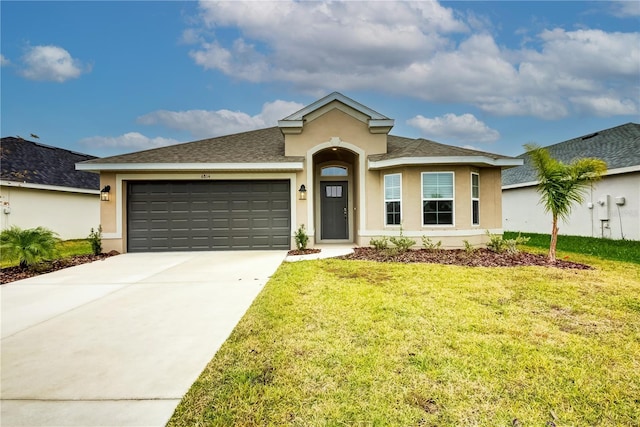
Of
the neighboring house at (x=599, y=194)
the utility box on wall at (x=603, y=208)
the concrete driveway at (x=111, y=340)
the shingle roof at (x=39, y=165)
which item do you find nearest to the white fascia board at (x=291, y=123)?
the concrete driveway at (x=111, y=340)

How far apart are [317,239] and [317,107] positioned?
4980mm

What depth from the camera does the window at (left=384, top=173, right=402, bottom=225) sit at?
10781 millimetres

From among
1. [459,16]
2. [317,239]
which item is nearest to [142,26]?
[317,239]

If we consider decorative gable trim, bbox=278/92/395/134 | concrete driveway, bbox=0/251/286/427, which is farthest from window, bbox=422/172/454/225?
concrete driveway, bbox=0/251/286/427

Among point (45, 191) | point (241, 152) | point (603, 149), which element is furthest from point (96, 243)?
point (603, 149)

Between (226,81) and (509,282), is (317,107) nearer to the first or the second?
(509,282)

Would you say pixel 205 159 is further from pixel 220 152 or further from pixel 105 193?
pixel 105 193

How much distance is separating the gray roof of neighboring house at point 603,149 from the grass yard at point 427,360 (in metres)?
11.3

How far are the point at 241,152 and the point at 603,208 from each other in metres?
14.9

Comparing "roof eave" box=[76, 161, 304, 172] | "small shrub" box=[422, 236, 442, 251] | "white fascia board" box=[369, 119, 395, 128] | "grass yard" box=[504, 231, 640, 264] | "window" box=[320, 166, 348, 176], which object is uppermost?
"white fascia board" box=[369, 119, 395, 128]

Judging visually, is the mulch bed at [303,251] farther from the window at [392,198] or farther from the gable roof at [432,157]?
the gable roof at [432,157]

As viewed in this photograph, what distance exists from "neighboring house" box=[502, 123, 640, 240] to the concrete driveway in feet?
44.6

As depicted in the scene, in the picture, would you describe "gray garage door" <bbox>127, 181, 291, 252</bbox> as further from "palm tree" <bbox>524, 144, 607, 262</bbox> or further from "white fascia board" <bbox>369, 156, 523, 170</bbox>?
"palm tree" <bbox>524, 144, 607, 262</bbox>

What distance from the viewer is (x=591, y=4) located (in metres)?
14.3
